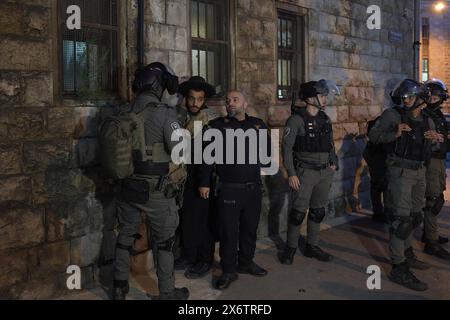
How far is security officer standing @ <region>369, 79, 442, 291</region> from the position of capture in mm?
4703

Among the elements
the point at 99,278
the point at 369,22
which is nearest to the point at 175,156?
the point at 99,278

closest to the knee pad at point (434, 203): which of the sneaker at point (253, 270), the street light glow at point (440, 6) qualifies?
the sneaker at point (253, 270)

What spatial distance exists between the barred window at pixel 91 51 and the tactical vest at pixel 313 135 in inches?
77.9

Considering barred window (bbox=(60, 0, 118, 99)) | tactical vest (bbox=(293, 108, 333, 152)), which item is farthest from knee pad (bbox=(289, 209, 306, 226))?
barred window (bbox=(60, 0, 118, 99))

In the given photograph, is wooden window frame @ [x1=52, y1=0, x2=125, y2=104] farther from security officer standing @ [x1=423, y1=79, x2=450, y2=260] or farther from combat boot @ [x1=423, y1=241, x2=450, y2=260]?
combat boot @ [x1=423, y1=241, x2=450, y2=260]

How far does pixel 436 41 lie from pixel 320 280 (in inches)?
1377

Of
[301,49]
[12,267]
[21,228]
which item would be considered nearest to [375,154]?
[301,49]

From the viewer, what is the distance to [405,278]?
459cm

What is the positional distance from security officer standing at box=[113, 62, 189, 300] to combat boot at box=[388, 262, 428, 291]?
2.12 m

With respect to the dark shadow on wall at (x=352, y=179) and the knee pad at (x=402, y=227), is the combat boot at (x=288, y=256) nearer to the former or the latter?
the knee pad at (x=402, y=227)

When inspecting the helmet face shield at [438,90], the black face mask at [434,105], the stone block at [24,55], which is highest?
the stone block at [24,55]

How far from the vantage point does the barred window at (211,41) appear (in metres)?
5.68

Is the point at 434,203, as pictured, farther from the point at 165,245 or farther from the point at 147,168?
the point at 147,168

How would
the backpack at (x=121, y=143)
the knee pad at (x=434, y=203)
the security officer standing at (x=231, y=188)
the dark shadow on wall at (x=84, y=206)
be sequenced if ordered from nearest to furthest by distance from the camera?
the backpack at (x=121, y=143) → the dark shadow on wall at (x=84, y=206) → the security officer standing at (x=231, y=188) → the knee pad at (x=434, y=203)
